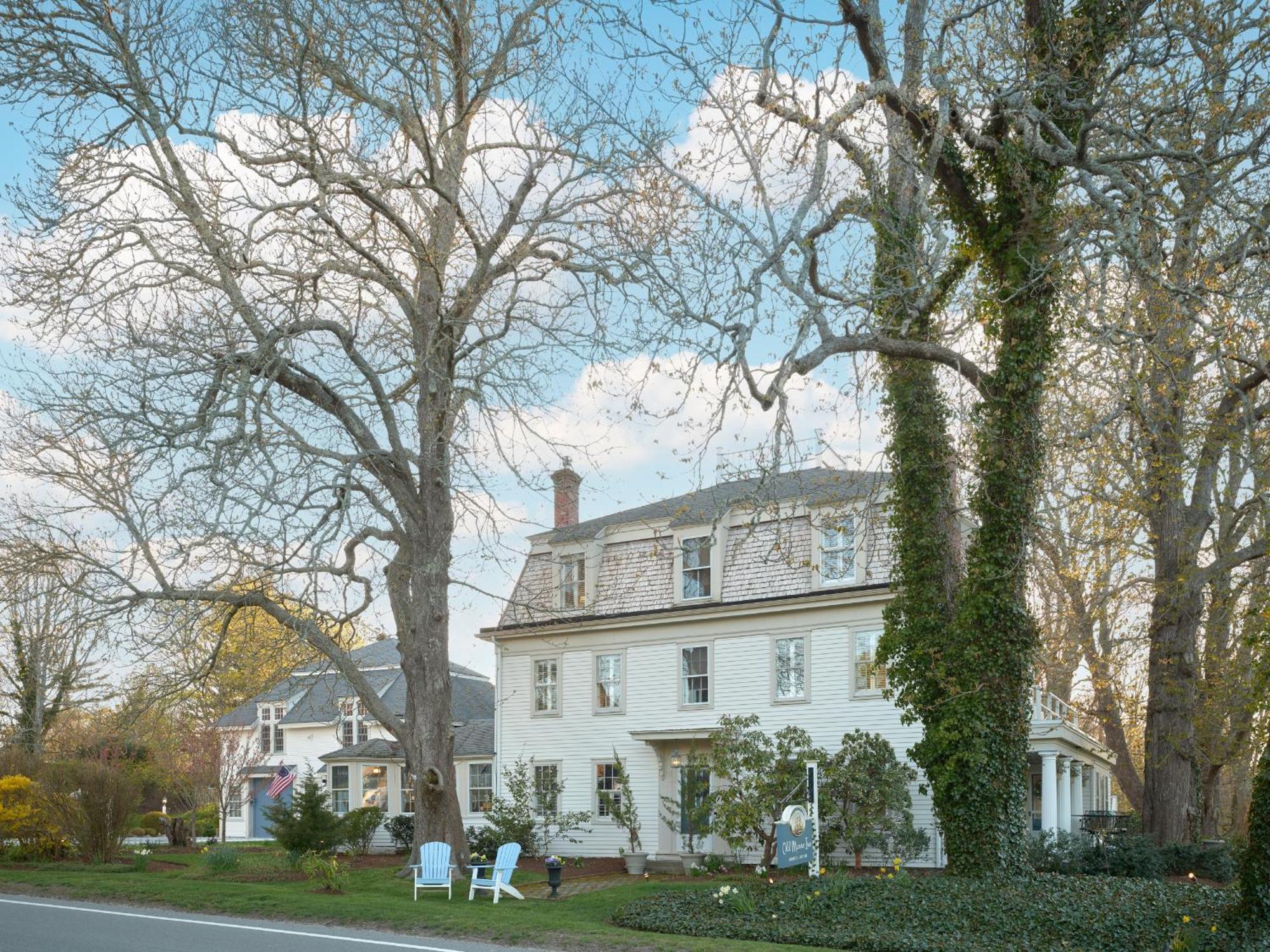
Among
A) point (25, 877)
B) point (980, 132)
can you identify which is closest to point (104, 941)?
point (25, 877)

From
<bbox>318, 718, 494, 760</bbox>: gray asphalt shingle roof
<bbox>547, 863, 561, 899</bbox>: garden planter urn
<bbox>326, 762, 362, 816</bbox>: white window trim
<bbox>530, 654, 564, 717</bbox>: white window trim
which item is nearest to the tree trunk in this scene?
<bbox>547, 863, 561, 899</bbox>: garden planter urn

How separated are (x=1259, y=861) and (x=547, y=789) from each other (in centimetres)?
2020

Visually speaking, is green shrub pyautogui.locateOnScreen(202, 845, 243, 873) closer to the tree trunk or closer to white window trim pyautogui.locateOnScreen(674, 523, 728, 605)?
white window trim pyautogui.locateOnScreen(674, 523, 728, 605)

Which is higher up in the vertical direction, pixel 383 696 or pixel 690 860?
pixel 383 696

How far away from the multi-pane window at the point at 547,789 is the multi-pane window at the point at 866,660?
8.46 m

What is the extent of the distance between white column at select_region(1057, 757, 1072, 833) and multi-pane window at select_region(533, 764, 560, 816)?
468 inches

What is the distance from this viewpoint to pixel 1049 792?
25.3 m

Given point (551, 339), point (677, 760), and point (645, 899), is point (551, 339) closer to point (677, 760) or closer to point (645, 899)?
point (645, 899)

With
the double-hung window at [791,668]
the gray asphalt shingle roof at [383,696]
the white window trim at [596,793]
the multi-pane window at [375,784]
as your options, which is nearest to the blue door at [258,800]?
the gray asphalt shingle roof at [383,696]

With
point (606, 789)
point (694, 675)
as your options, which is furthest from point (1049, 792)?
point (606, 789)

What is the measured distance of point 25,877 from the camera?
21266mm

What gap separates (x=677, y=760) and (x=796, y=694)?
353cm

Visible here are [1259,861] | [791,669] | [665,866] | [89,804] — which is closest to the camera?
[1259,861]

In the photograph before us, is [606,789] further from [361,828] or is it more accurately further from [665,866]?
[361,828]
